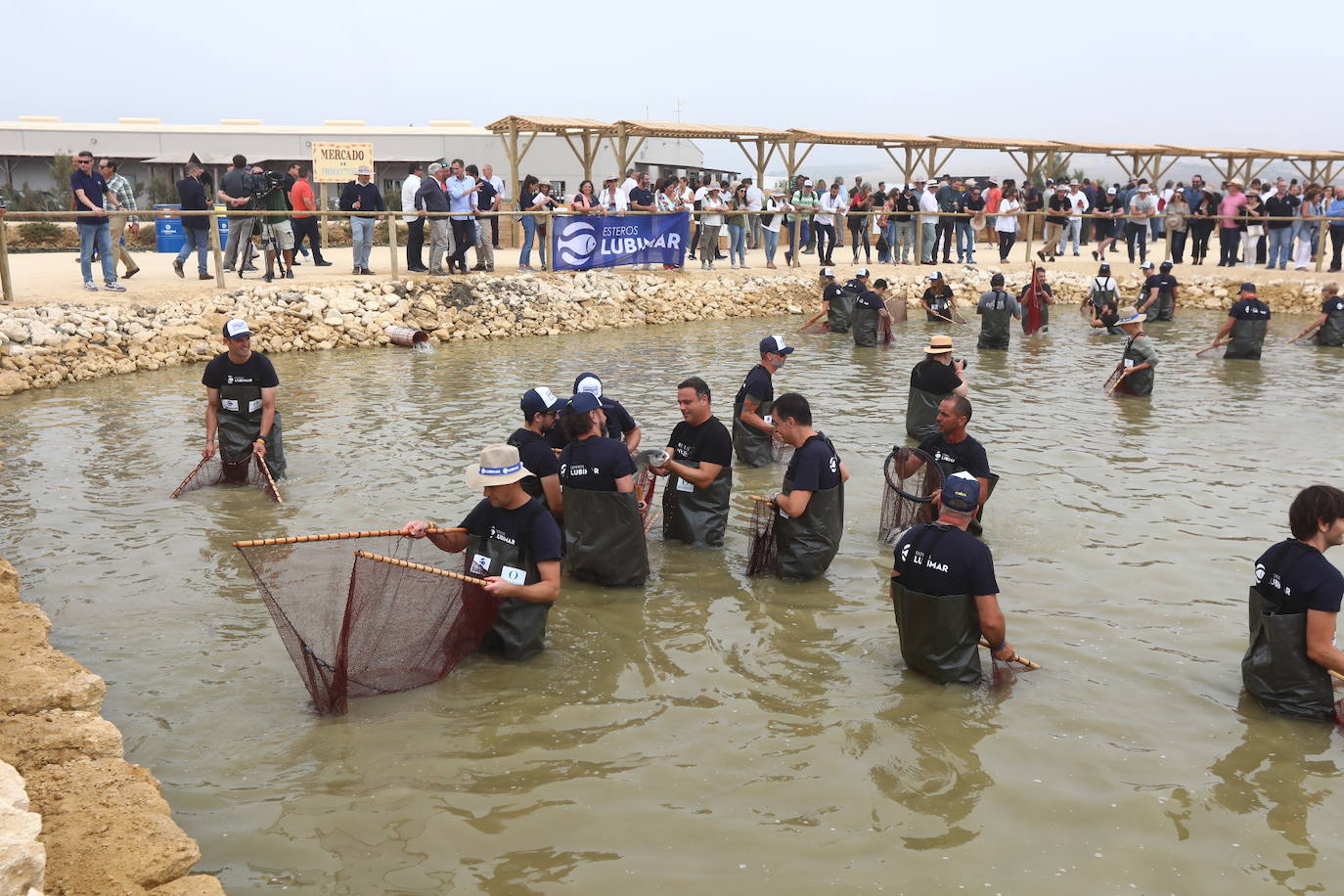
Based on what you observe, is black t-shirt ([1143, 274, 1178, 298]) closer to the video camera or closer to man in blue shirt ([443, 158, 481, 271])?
man in blue shirt ([443, 158, 481, 271])

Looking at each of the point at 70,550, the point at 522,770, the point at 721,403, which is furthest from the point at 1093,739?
the point at 721,403

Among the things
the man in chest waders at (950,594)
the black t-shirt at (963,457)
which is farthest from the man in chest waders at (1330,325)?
the man in chest waders at (950,594)

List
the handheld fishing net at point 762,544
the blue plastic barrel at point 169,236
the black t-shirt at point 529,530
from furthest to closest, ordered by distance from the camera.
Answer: the blue plastic barrel at point 169,236, the handheld fishing net at point 762,544, the black t-shirt at point 529,530

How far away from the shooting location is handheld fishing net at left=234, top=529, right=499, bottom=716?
20.0 ft

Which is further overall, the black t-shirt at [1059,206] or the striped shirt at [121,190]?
the black t-shirt at [1059,206]

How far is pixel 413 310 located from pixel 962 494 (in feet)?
51.0

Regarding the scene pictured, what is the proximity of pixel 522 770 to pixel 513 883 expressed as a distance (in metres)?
0.96

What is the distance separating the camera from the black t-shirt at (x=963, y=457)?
8703 millimetres

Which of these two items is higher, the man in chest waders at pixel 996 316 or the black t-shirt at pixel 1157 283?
the black t-shirt at pixel 1157 283

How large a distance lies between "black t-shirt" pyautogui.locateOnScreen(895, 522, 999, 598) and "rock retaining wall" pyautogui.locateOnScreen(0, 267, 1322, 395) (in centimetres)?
1348

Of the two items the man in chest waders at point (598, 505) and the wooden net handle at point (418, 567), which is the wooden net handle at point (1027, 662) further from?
the wooden net handle at point (418, 567)

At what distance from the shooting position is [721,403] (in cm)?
1520

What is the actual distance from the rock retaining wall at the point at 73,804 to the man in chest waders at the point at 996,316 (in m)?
16.5

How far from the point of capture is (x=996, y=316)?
1961cm
